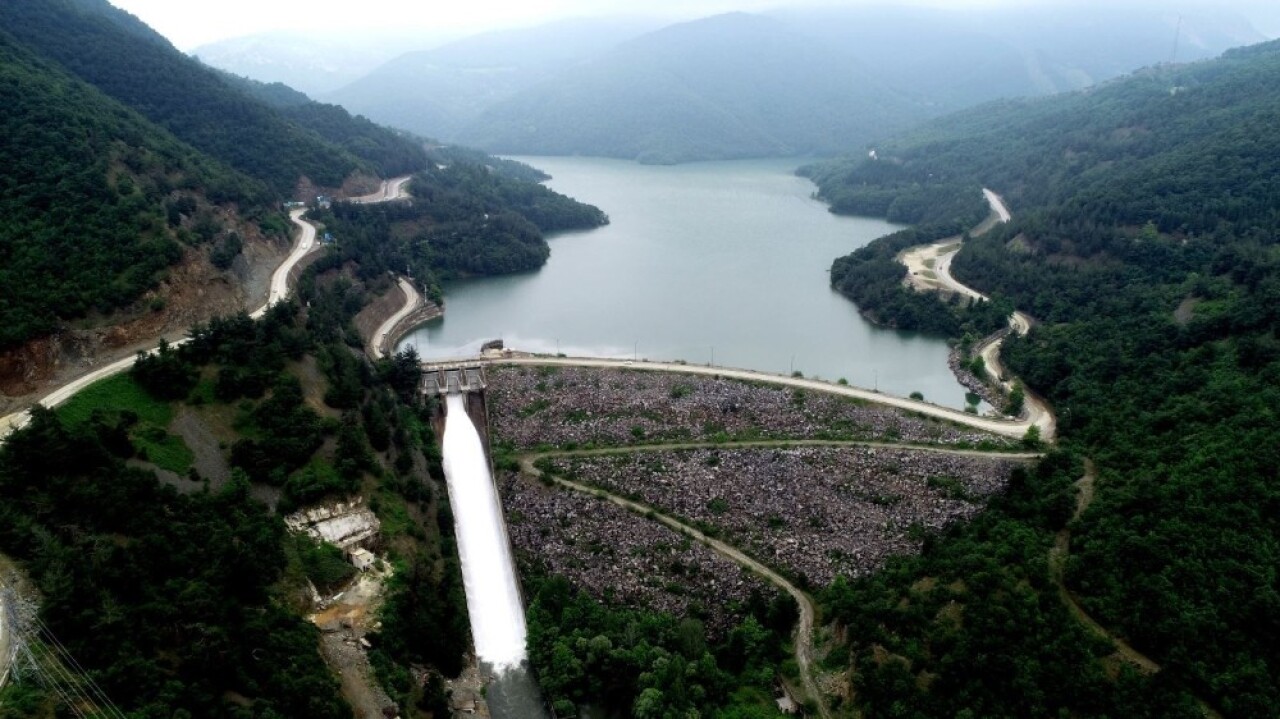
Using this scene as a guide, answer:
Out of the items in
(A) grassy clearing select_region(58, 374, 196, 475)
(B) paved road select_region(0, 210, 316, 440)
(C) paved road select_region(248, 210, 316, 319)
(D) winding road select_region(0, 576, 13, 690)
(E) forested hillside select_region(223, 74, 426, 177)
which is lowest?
(D) winding road select_region(0, 576, 13, 690)

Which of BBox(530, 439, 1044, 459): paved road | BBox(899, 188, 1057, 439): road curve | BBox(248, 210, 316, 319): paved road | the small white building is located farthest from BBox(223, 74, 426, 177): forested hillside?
the small white building

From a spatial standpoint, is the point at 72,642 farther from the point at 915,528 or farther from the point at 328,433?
the point at 915,528

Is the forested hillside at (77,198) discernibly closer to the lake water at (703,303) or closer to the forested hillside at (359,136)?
the lake water at (703,303)

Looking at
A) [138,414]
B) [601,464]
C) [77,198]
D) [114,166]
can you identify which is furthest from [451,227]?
[138,414]

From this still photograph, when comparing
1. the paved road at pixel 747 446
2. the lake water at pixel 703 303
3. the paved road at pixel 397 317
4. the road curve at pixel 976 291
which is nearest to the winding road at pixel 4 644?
the paved road at pixel 747 446

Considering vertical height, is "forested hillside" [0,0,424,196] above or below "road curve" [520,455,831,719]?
above

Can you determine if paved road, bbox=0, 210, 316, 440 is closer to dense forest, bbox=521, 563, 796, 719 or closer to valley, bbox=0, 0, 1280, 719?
valley, bbox=0, 0, 1280, 719

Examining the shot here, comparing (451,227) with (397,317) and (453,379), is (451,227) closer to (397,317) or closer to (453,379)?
(397,317)

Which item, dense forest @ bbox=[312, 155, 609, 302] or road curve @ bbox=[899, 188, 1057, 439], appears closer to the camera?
road curve @ bbox=[899, 188, 1057, 439]
